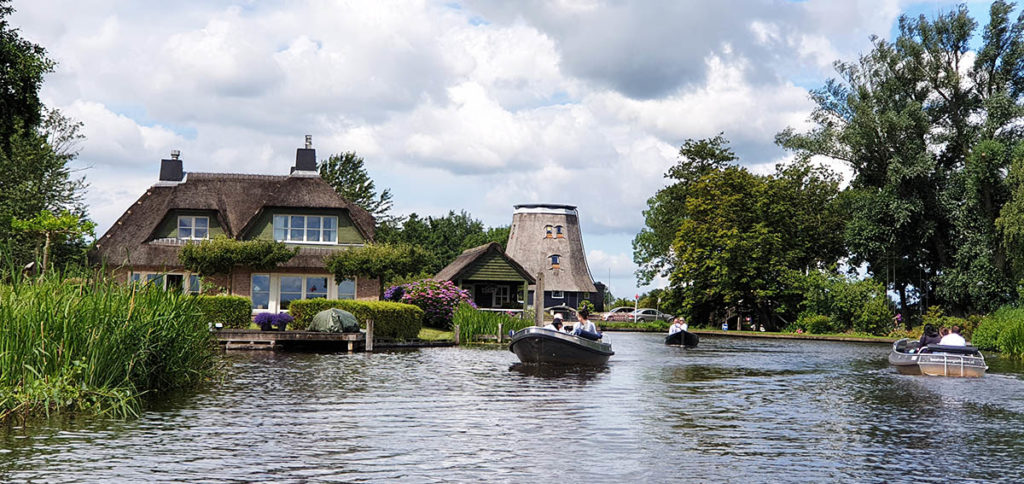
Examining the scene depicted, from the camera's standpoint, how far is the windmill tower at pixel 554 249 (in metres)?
84.6

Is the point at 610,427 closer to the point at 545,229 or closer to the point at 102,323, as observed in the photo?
the point at 102,323

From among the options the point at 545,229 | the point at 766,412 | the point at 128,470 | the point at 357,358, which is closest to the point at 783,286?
the point at 545,229

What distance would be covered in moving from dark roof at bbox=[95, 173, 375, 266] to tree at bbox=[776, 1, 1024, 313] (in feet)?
91.5

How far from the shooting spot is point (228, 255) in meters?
41.6

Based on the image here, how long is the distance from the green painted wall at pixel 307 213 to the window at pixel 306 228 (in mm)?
187

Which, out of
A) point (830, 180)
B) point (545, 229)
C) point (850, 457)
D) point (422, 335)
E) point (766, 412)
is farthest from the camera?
point (545, 229)

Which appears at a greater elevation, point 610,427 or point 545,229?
point 545,229

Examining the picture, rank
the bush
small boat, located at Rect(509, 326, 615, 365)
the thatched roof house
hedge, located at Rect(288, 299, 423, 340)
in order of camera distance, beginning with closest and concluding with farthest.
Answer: small boat, located at Rect(509, 326, 615, 365) → hedge, located at Rect(288, 299, 423, 340) → the thatched roof house → the bush

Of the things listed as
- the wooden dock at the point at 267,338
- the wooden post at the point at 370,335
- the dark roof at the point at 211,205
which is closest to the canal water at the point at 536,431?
the wooden dock at the point at 267,338

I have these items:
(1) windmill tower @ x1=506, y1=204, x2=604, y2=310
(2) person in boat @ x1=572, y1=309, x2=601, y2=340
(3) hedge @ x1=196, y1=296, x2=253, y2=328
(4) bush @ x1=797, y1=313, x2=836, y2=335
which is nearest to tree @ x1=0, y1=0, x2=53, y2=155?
(3) hedge @ x1=196, y1=296, x2=253, y2=328

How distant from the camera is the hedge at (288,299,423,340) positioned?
37812 millimetres

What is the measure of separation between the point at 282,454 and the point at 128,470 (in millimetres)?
2053

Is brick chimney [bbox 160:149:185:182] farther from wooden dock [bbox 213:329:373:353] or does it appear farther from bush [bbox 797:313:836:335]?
bush [bbox 797:313:836:335]

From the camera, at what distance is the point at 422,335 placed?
43.2 meters
